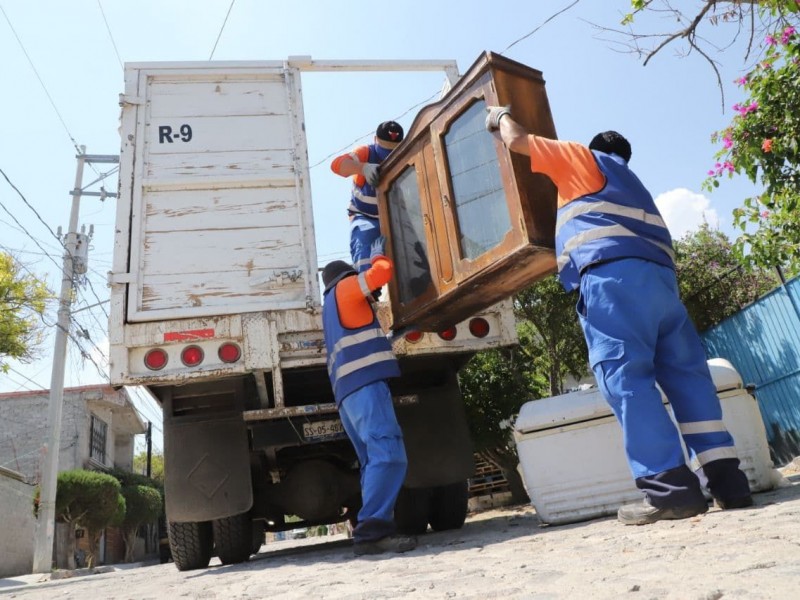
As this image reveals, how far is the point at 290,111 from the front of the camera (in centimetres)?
483

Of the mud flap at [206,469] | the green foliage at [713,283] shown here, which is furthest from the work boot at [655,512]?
the green foliage at [713,283]

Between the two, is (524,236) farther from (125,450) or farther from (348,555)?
(125,450)

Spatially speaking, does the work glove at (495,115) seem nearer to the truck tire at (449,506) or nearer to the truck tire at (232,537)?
the truck tire at (449,506)

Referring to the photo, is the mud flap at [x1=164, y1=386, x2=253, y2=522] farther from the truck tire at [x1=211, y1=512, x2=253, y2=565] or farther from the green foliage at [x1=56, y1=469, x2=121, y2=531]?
the green foliage at [x1=56, y1=469, x2=121, y2=531]

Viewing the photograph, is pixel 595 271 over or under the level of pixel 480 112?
under

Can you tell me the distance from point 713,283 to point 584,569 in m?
9.23

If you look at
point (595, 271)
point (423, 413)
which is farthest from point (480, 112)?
point (423, 413)

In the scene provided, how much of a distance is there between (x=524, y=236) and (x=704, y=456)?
1255 mm

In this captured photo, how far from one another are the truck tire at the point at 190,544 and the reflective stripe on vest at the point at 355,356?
4.82 ft

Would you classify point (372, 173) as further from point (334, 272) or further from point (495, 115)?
point (495, 115)

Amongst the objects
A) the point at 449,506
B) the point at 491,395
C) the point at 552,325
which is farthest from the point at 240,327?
the point at 552,325

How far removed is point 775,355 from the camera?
330 inches

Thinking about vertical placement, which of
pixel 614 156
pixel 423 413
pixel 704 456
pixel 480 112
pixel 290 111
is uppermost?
pixel 290 111

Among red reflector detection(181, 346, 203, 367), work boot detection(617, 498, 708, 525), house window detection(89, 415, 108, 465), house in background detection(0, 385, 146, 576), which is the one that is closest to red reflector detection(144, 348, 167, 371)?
red reflector detection(181, 346, 203, 367)
